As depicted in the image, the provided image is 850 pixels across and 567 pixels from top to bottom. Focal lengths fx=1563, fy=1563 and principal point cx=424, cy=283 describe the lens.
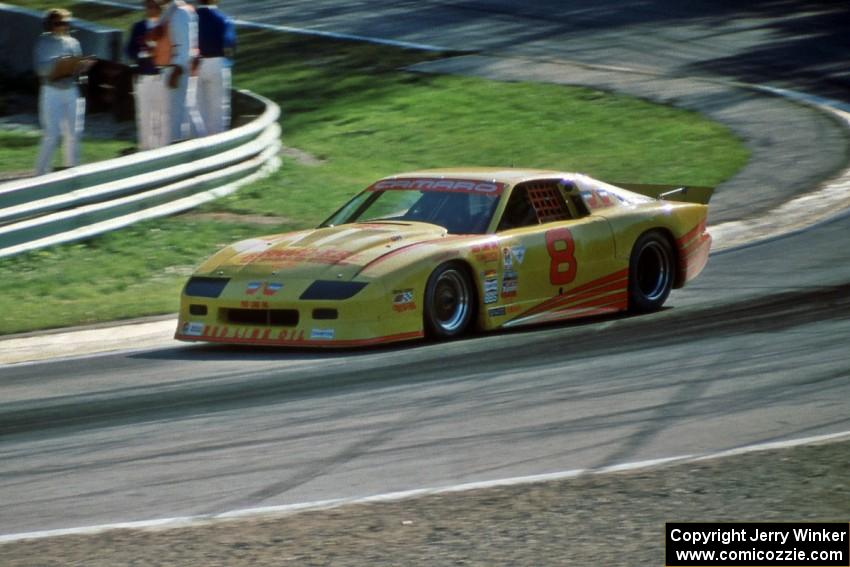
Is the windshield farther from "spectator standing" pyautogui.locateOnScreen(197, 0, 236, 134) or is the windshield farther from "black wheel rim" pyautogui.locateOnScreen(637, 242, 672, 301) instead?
"spectator standing" pyautogui.locateOnScreen(197, 0, 236, 134)

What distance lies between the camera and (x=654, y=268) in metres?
12.0

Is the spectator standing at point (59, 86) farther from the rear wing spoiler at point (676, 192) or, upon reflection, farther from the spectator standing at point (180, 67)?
the rear wing spoiler at point (676, 192)

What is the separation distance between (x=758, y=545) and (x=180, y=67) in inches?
431

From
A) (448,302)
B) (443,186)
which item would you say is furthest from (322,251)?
(443,186)

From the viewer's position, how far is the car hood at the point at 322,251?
33.0 feet

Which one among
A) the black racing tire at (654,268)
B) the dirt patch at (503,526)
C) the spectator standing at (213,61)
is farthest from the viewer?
the spectator standing at (213,61)

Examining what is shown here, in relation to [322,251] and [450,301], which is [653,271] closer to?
[450,301]

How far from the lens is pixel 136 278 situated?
1279 centimetres

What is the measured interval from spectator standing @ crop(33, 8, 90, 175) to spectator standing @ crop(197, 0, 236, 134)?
5.00 feet

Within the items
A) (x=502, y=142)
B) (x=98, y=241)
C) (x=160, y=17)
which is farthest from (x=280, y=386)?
(x=502, y=142)

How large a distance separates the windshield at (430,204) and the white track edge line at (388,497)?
3.97 meters

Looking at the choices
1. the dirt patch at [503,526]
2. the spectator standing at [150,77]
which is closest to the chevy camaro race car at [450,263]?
the dirt patch at [503,526]

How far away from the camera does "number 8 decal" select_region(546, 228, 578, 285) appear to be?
36.1 ft

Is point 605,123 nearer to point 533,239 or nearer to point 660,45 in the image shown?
point 660,45
